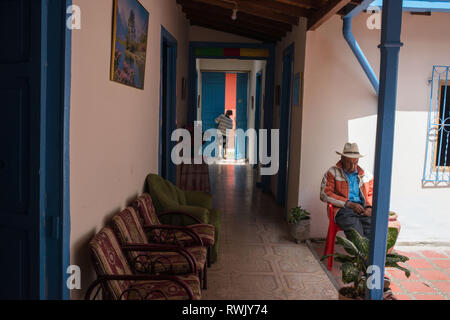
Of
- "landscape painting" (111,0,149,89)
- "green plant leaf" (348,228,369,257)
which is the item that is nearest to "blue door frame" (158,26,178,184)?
"landscape painting" (111,0,149,89)

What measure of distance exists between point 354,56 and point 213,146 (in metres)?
8.49

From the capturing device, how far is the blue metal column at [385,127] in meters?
2.88

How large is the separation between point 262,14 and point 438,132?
9.29ft

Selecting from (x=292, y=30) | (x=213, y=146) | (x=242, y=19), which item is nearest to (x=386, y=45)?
(x=292, y=30)

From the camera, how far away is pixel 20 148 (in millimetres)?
2262

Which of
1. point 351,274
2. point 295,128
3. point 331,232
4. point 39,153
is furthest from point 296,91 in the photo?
point 39,153

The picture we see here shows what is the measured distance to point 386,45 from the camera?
289 cm

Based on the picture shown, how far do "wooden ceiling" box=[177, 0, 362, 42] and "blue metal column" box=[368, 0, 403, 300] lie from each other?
3.97 feet

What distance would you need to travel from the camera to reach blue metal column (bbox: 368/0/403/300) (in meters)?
2.88

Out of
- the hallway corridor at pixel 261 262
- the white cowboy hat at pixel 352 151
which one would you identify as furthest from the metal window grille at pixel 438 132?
the hallway corridor at pixel 261 262

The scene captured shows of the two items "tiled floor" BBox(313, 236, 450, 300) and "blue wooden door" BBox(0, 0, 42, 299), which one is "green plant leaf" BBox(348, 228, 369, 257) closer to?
"tiled floor" BBox(313, 236, 450, 300)

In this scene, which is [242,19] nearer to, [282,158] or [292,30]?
[292,30]

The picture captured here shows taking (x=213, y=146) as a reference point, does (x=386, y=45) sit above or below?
above

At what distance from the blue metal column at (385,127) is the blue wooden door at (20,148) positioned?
7.25 ft
